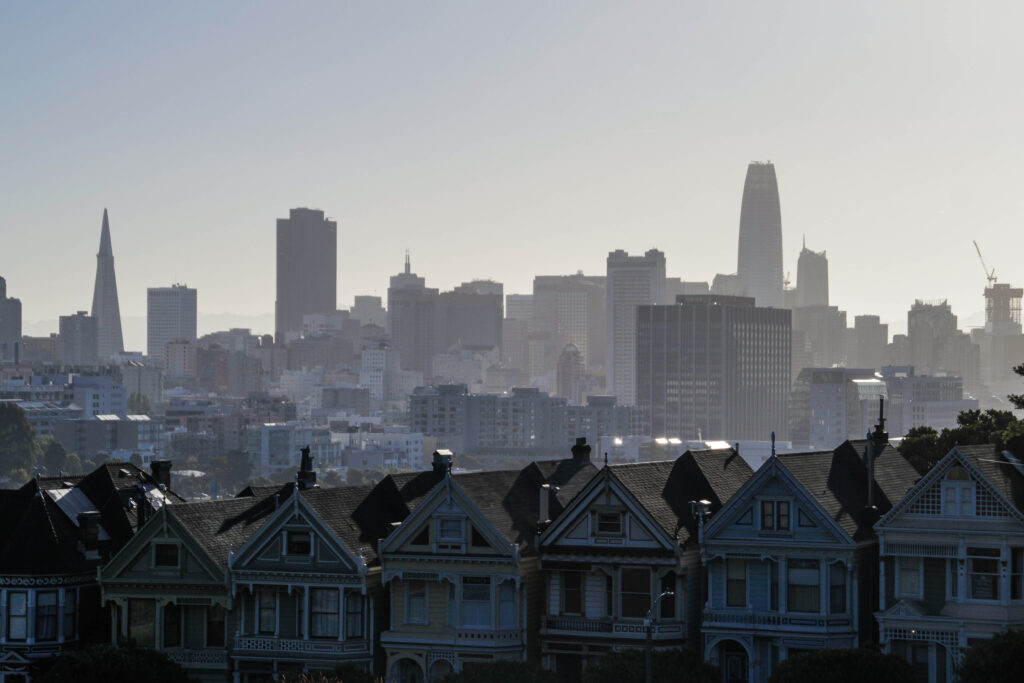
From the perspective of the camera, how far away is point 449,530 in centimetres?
5753

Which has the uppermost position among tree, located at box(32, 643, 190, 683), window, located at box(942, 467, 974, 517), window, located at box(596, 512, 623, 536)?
window, located at box(942, 467, 974, 517)

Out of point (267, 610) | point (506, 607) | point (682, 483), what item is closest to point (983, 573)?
point (682, 483)

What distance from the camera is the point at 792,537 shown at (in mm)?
54594

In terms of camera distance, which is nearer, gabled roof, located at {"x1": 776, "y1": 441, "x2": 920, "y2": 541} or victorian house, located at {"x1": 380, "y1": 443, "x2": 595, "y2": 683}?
gabled roof, located at {"x1": 776, "y1": 441, "x2": 920, "y2": 541}

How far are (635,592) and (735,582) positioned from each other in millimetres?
2957

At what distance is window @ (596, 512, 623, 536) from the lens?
185 feet

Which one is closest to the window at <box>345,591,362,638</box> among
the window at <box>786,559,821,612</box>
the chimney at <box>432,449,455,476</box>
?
the chimney at <box>432,449,455,476</box>

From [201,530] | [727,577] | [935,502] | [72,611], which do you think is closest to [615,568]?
[727,577]

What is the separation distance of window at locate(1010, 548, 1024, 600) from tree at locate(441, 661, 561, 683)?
504 inches

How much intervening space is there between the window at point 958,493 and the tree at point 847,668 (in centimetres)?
431

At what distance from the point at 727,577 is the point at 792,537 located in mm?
2316

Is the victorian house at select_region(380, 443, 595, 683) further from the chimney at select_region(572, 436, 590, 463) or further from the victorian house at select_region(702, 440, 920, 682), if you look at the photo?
the chimney at select_region(572, 436, 590, 463)

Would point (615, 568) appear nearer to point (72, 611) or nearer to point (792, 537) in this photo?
point (792, 537)

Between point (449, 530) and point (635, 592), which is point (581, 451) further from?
point (635, 592)
